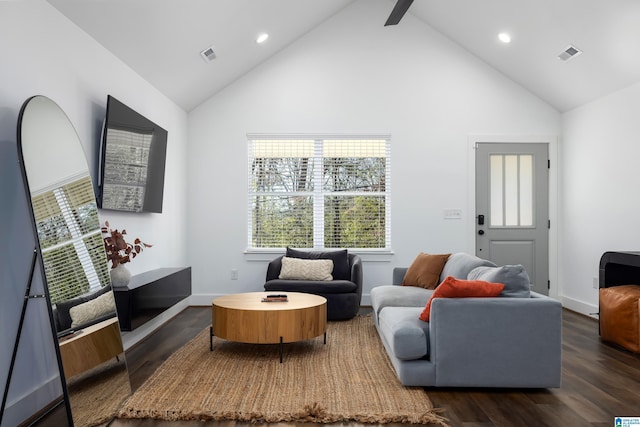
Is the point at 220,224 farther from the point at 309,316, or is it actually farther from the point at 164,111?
the point at 309,316

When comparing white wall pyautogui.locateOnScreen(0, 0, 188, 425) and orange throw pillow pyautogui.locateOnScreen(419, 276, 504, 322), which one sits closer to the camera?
white wall pyautogui.locateOnScreen(0, 0, 188, 425)

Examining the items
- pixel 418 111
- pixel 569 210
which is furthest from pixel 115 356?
pixel 569 210

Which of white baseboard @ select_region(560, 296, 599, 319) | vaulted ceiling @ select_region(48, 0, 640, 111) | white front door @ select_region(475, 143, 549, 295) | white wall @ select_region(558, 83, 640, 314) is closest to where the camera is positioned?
vaulted ceiling @ select_region(48, 0, 640, 111)

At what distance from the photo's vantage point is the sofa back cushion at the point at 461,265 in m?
4.00

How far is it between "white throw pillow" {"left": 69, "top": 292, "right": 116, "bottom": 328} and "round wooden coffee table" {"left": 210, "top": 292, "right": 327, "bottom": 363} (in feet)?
3.37

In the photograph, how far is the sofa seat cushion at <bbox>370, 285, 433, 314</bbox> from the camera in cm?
413

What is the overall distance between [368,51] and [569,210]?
10.3ft

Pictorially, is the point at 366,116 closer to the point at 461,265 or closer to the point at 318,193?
the point at 318,193

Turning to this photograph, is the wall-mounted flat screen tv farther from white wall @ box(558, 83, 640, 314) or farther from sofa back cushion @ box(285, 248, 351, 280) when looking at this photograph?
white wall @ box(558, 83, 640, 314)

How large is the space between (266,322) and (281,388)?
0.75 meters

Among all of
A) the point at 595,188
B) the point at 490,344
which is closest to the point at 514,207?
the point at 595,188

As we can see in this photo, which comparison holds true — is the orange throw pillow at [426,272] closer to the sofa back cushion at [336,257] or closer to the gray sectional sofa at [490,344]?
the sofa back cushion at [336,257]

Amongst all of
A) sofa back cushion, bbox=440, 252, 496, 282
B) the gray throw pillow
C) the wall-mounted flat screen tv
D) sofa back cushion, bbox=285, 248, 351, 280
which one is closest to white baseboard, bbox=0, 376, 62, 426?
the wall-mounted flat screen tv

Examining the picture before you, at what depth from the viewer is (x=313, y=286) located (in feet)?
17.0
